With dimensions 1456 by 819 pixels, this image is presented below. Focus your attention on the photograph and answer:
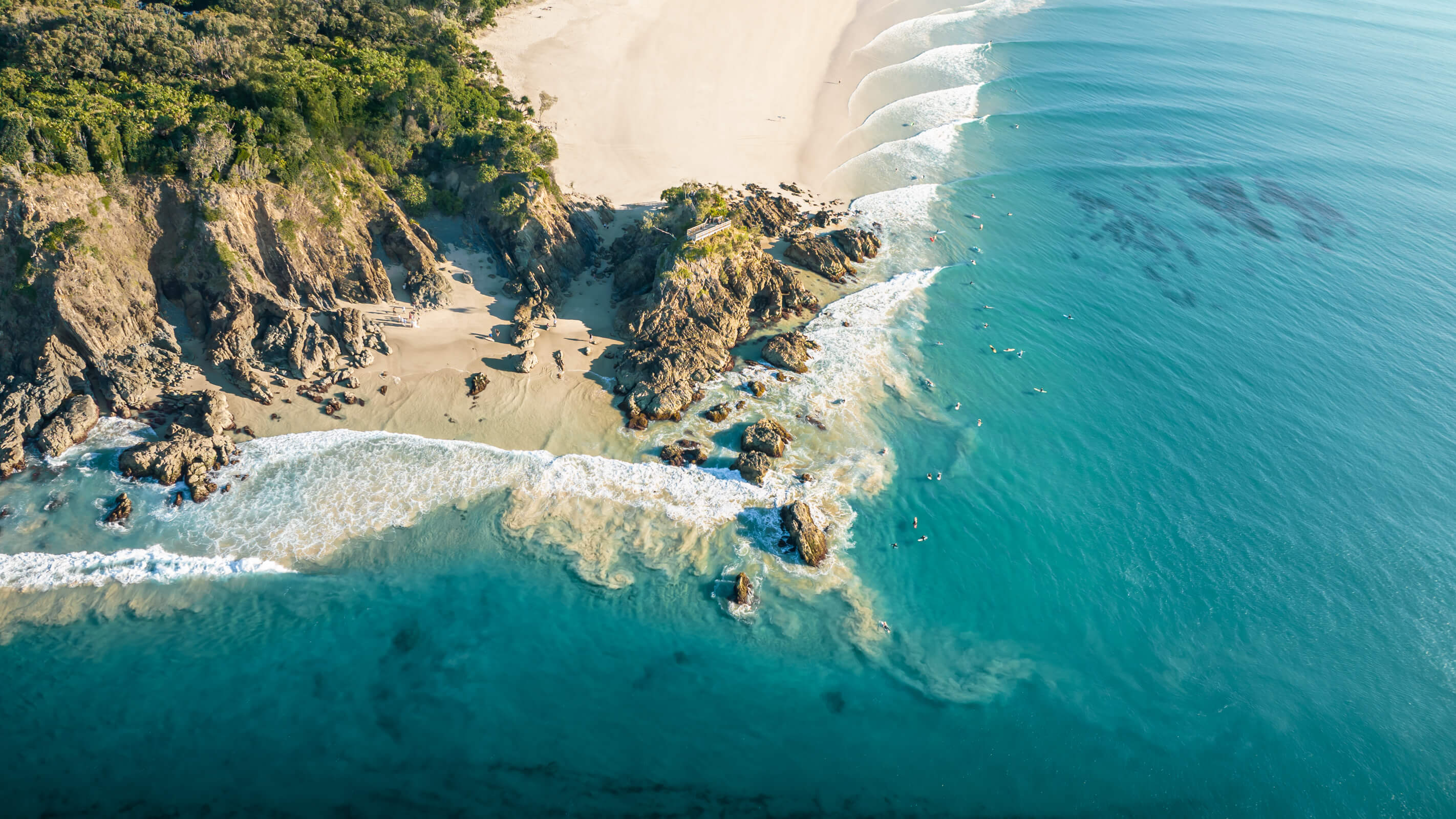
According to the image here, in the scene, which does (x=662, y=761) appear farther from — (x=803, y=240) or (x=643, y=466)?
(x=803, y=240)

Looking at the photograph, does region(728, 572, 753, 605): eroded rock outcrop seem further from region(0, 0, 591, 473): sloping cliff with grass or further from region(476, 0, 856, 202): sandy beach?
region(476, 0, 856, 202): sandy beach

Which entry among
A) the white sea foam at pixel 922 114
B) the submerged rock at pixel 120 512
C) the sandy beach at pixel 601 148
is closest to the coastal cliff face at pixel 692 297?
the sandy beach at pixel 601 148

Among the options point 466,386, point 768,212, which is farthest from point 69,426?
point 768,212

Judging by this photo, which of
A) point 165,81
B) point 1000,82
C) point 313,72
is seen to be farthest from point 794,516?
point 1000,82

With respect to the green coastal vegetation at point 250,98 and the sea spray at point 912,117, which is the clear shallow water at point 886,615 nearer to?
the green coastal vegetation at point 250,98

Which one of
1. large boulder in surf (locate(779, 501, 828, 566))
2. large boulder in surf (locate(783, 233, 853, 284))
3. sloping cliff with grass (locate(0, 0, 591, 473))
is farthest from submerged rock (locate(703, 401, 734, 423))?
large boulder in surf (locate(783, 233, 853, 284))
